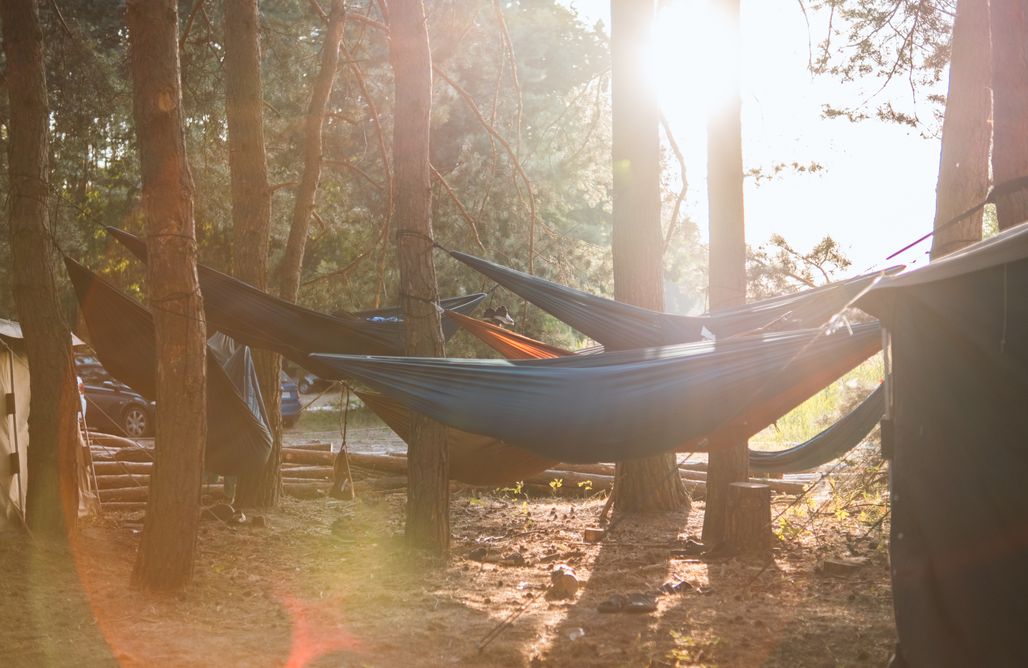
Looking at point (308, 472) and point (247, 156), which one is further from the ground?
point (247, 156)

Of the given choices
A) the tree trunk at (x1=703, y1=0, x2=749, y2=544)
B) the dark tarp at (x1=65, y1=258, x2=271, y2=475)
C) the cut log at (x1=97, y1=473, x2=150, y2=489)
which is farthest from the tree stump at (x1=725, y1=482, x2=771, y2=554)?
the cut log at (x1=97, y1=473, x2=150, y2=489)

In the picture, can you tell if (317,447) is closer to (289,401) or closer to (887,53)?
(289,401)

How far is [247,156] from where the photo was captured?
6367mm

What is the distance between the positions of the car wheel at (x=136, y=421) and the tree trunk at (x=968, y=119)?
8.84 metres

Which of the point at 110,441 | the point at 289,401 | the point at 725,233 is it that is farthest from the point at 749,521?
the point at 289,401

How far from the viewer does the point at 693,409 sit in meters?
3.46

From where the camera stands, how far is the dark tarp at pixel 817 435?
16.4ft

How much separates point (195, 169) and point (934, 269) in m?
8.52

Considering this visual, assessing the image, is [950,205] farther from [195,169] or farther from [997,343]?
[195,169]

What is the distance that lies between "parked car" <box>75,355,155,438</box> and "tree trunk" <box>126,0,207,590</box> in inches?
265

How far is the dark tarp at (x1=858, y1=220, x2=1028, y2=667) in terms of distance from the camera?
252 centimetres

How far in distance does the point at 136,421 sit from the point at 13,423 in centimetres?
548

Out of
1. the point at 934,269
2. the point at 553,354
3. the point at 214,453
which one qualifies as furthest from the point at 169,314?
the point at 934,269

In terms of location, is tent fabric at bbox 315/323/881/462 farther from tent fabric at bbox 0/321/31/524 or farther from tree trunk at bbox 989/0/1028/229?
tent fabric at bbox 0/321/31/524
